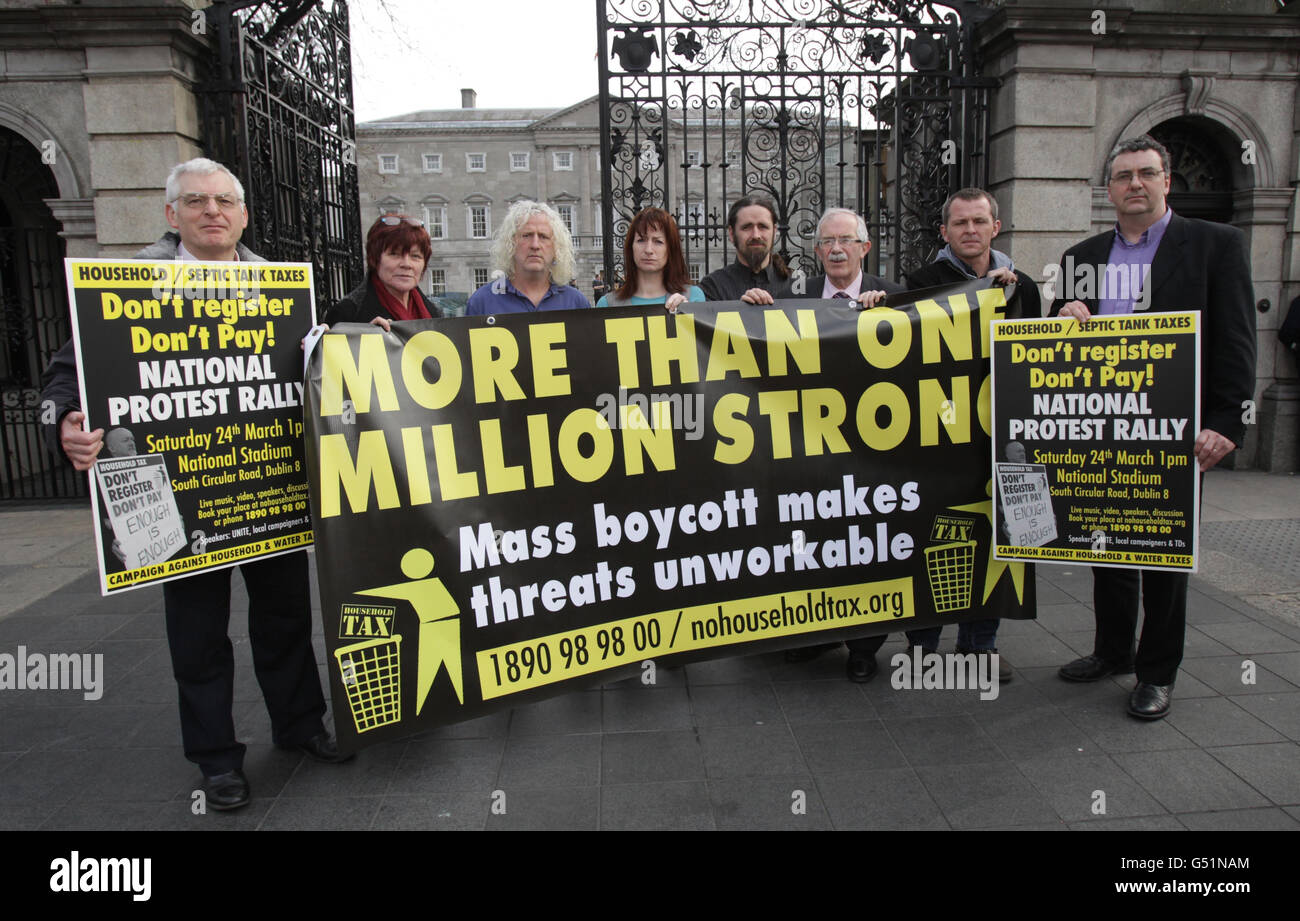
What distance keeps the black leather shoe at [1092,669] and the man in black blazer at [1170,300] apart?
183 millimetres

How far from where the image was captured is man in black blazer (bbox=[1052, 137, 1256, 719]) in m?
3.45

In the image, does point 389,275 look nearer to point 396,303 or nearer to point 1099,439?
point 396,303

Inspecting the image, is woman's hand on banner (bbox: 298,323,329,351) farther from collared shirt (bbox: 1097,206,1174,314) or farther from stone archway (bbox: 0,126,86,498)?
stone archway (bbox: 0,126,86,498)

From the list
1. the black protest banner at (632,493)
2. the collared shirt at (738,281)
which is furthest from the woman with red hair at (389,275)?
the collared shirt at (738,281)

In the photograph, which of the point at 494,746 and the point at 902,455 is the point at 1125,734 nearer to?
the point at 902,455

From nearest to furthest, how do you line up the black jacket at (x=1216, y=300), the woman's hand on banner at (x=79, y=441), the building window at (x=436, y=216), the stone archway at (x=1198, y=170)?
the woman's hand on banner at (x=79, y=441)
the black jacket at (x=1216, y=300)
the stone archway at (x=1198, y=170)
the building window at (x=436, y=216)

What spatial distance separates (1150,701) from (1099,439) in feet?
3.60

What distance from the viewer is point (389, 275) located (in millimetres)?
3537

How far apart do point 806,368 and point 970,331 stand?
766 mm

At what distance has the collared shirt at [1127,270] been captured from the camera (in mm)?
3658

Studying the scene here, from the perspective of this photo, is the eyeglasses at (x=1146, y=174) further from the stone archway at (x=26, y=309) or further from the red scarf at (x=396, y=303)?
the stone archway at (x=26, y=309)

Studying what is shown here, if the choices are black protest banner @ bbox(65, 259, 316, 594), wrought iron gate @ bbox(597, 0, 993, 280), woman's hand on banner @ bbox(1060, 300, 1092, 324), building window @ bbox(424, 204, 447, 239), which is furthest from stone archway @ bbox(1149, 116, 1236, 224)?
building window @ bbox(424, 204, 447, 239)

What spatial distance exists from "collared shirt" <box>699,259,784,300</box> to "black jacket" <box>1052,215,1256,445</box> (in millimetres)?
1667

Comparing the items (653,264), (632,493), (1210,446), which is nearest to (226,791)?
(632,493)
